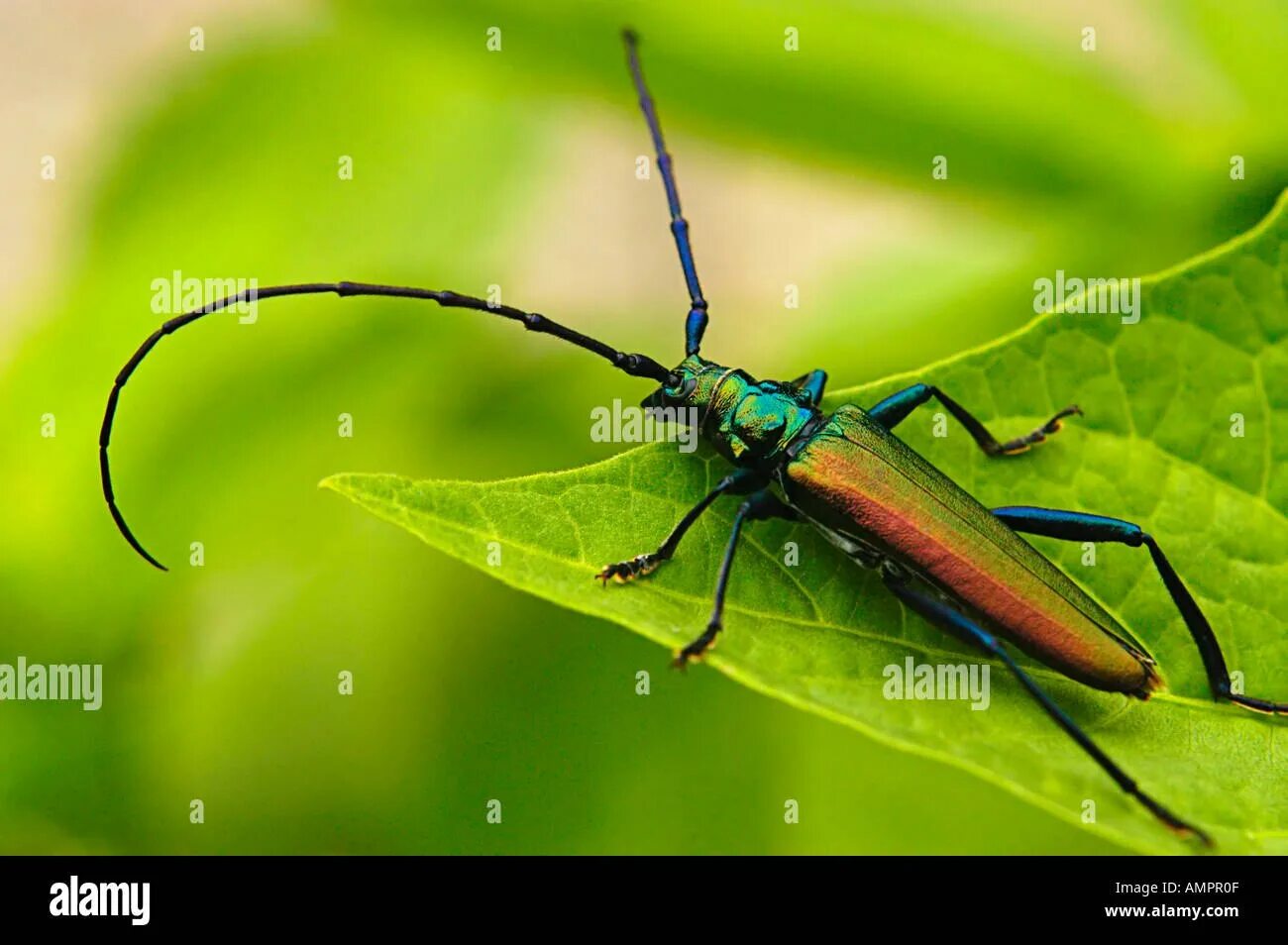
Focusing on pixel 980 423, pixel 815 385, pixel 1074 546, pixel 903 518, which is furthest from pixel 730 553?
pixel 815 385

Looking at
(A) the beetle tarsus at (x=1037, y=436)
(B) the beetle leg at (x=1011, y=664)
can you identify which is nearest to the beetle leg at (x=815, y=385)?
(A) the beetle tarsus at (x=1037, y=436)

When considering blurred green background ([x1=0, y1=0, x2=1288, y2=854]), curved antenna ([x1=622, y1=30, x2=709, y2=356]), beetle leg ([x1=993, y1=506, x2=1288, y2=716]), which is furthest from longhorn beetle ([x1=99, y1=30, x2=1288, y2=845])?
blurred green background ([x1=0, y1=0, x2=1288, y2=854])

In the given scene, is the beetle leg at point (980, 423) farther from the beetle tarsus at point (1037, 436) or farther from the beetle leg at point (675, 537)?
the beetle leg at point (675, 537)

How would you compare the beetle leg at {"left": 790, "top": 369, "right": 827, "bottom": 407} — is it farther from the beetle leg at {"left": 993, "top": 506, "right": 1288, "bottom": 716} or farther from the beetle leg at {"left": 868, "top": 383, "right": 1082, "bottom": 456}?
the beetle leg at {"left": 993, "top": 506, "right": 1288, "bottom": 716}

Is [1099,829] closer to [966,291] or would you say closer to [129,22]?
[966,291]
